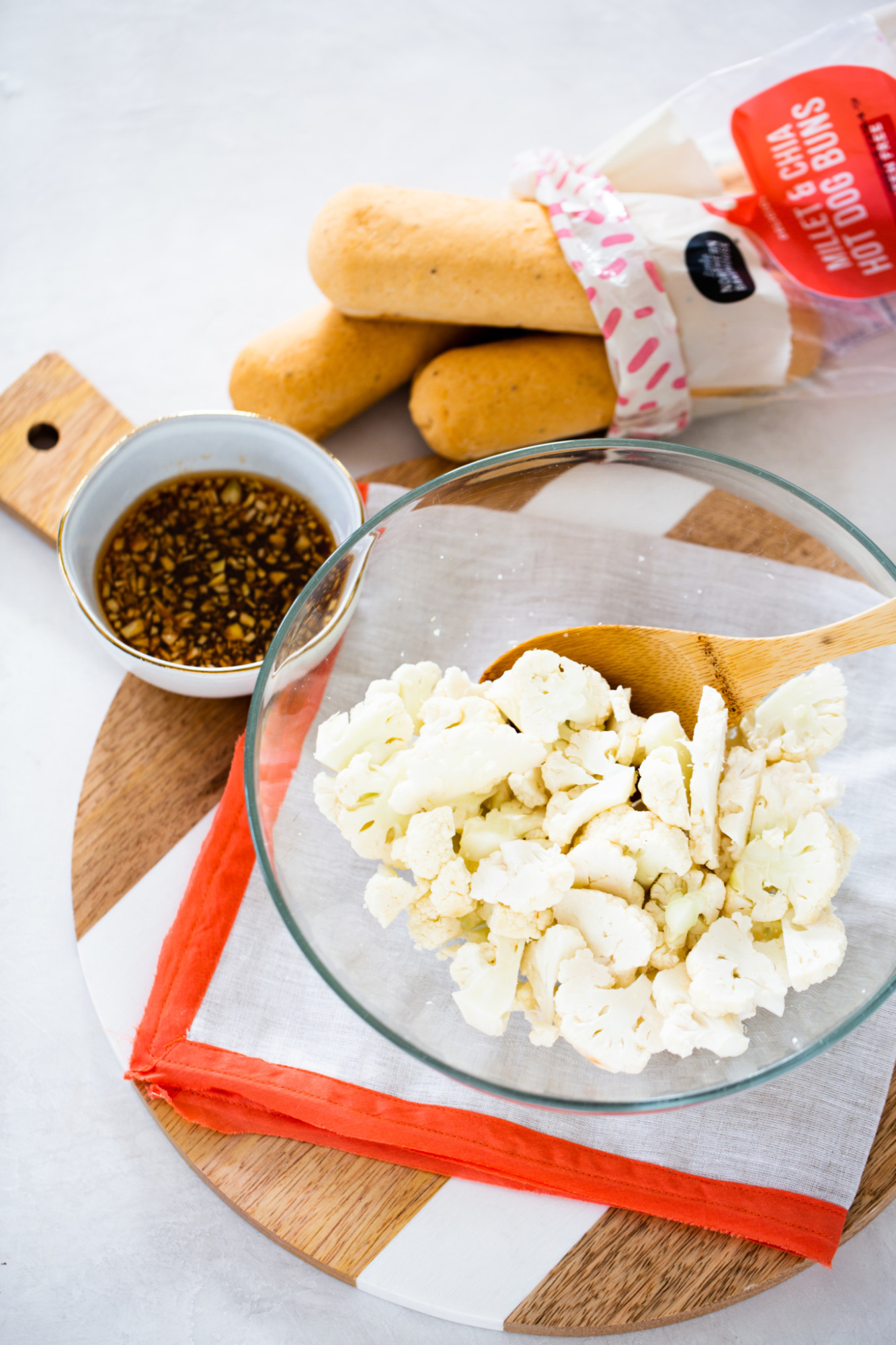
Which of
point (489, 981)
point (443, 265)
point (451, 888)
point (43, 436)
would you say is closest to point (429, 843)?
point (451, 888)

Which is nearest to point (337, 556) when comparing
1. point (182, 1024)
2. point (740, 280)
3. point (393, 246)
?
point (393, 246)

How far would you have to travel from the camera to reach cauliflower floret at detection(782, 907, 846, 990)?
910 millimetres

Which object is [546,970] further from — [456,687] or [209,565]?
[209,565]

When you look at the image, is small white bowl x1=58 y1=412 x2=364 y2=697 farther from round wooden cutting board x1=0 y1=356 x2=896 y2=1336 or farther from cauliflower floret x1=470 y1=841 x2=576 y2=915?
cauliflower floret x1=470 y1=841 x2=576 y2=915

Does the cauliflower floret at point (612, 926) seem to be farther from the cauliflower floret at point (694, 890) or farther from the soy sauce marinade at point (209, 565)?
the soy sauce marinade at point (209, 565)

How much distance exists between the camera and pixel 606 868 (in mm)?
938

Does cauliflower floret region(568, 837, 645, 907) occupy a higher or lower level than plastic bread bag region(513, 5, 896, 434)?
lower

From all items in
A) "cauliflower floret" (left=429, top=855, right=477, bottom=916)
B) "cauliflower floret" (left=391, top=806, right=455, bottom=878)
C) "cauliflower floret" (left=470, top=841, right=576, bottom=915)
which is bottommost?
"cauliflower floret" (left=470, top=841, right=576, bottom=915)

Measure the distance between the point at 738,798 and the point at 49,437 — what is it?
1.04 metres

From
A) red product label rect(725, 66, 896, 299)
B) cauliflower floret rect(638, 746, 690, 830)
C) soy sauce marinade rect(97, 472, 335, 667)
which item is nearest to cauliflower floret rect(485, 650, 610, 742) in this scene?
cauliflower floret rect(638, 746, 690, 830)

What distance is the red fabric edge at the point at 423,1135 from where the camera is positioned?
3.39ft

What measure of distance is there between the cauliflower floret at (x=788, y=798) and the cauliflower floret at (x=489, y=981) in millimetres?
283

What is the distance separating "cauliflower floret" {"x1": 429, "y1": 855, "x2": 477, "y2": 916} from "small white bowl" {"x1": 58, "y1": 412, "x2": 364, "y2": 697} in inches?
12.3

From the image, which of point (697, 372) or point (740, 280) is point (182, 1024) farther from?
point (740, 280)
